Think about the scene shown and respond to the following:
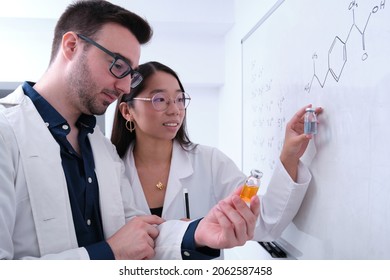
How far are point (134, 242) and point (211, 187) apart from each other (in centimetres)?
59

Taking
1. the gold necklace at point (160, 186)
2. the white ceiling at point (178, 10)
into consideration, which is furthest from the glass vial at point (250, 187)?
the white ceiling at point (178, 10)

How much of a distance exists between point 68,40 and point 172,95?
493 millimetres

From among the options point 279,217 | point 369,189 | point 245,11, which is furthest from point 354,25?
point 245,11

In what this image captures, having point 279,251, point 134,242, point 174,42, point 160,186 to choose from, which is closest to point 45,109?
point 134,242

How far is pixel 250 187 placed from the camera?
2.40 ft

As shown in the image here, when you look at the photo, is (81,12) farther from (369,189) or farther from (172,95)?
(369,189)

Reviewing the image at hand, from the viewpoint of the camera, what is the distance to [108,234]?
99 cm

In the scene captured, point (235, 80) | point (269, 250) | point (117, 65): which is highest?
point (235, 80)

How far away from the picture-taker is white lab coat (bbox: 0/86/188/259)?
2.44 ft

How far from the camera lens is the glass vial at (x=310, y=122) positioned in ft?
3.47

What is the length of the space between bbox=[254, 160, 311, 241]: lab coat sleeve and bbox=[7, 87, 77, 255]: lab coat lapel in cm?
72

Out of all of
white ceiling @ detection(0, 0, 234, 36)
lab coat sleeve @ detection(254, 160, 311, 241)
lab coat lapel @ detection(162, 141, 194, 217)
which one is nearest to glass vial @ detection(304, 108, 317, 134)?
lab coat sleeve @ detection(254, 160, 311, 241)

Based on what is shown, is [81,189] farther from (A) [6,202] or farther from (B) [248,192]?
(B) [248,192]

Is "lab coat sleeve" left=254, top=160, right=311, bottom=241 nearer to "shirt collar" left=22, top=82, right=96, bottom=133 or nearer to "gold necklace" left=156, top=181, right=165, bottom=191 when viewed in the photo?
"gold necklace" left=156, top=181, right=165, bottom=191
